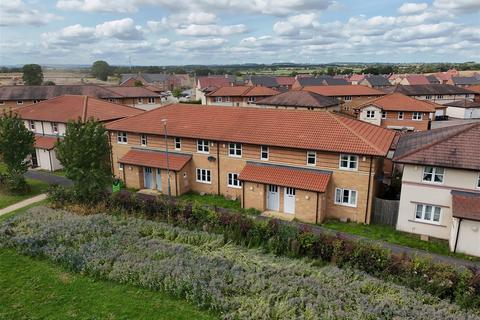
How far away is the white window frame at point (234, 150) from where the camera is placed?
26.7m

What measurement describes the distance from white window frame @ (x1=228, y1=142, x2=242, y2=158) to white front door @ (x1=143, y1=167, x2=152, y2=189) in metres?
7.33

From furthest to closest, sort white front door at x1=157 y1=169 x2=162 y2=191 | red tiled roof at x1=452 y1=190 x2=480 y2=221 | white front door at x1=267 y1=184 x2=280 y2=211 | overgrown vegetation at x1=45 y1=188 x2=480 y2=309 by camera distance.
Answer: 1. white front door at x1=157 y1=169 x2=162 y2=191
2. white front door at x1=267 y1=184 x2=280 y2=211
3. red tiled roof at x1=452 y1=190 x2=480 y2=221
4. overgrown vegetation at x1=45 y1=188 x2=480 y2=309

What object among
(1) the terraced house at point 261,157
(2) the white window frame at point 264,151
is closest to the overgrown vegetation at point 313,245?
(1) the terraced house at point 261,157

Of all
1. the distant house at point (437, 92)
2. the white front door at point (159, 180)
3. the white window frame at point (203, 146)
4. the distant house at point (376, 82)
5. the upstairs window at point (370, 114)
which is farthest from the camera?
the distant house at point (376, 82)

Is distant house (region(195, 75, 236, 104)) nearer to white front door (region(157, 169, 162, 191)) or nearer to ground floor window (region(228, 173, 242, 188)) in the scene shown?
white front door (region(157, 169, 162, 191))

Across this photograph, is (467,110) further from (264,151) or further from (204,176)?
(204,176)

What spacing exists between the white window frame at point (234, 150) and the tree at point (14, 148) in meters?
16.4

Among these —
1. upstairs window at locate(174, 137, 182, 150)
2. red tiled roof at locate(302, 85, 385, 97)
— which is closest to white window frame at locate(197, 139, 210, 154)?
upstairs window at locate(174, 137, 182, 150)

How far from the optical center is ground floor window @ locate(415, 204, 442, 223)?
21078 millimetres

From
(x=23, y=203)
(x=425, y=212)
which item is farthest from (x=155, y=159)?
(x=425, y=212)

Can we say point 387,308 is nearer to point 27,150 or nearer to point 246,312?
point 246,312

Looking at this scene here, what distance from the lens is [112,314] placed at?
Result: 13.3m

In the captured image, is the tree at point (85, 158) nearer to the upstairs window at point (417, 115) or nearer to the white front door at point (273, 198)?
the white front door at point (273, 198)

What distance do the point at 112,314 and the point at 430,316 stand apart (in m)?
11.4
